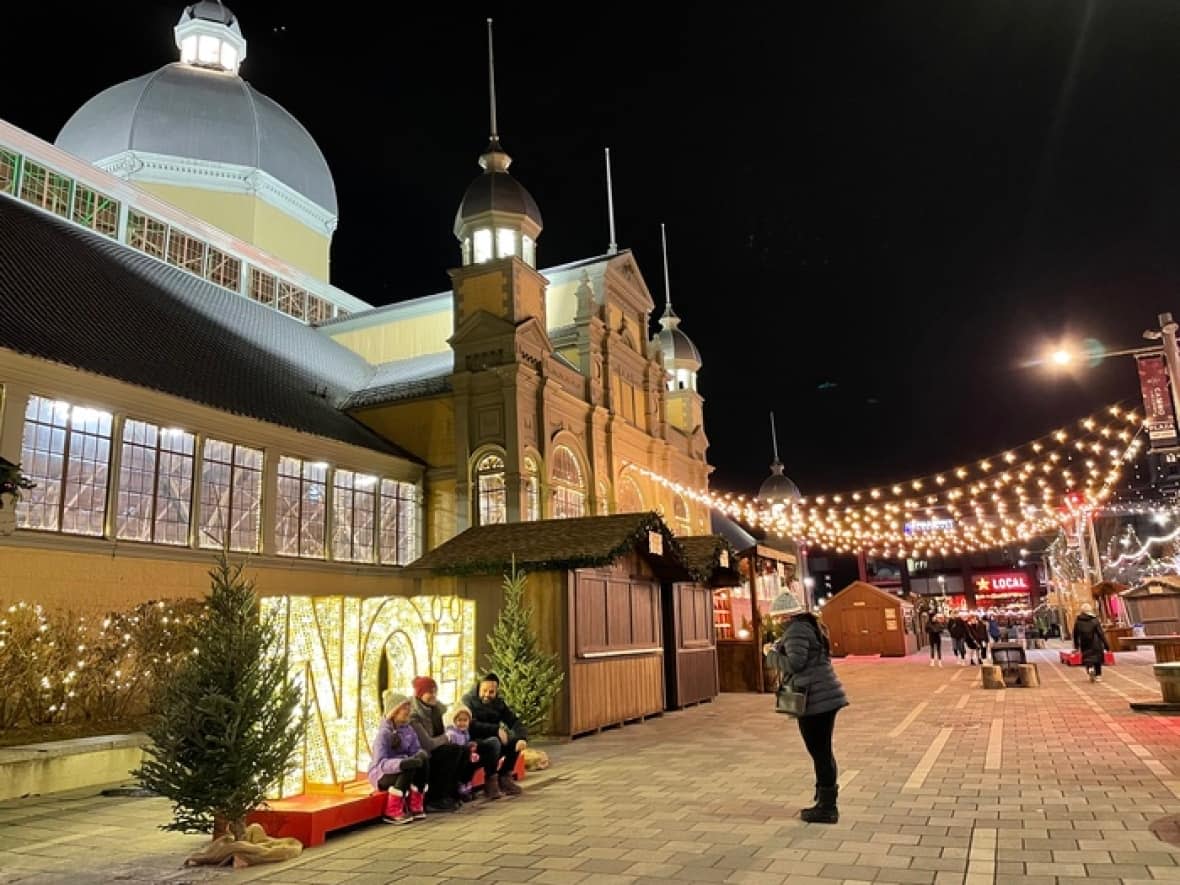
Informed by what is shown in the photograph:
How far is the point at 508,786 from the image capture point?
10.3 meters

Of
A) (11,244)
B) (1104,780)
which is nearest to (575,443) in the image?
(11,244)

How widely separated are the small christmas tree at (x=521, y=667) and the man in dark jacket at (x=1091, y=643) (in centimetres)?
1573

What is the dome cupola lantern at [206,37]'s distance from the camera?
42.2 meters

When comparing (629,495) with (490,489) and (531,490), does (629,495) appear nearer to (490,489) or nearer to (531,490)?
(531,490)

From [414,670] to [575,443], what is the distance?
22284 millimetres

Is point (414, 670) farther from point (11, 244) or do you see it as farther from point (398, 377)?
point (398, 377)

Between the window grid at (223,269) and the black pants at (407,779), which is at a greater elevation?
the window grid at (223,269)

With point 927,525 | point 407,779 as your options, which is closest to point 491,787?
point 407,779

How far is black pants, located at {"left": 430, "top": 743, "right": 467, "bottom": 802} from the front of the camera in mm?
9461

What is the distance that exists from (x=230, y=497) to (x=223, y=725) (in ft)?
53.3

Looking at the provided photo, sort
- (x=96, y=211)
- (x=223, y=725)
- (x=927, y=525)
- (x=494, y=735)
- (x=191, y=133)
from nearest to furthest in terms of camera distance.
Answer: (x=223, y=725)
(x=494, y=735)
(x=96, y=211)
(x=191, y=133)
(x=927, y=525)

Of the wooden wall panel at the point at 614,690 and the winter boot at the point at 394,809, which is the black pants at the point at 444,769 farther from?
the wooden wall panel at the point at 614,690

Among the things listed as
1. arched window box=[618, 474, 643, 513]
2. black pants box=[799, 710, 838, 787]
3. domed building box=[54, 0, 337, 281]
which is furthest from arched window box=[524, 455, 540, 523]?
black pants box=[799, 710, 838, 787]

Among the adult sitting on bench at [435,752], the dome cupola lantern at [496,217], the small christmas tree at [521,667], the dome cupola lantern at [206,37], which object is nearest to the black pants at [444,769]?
the adult sitting on bench at [435,752]
